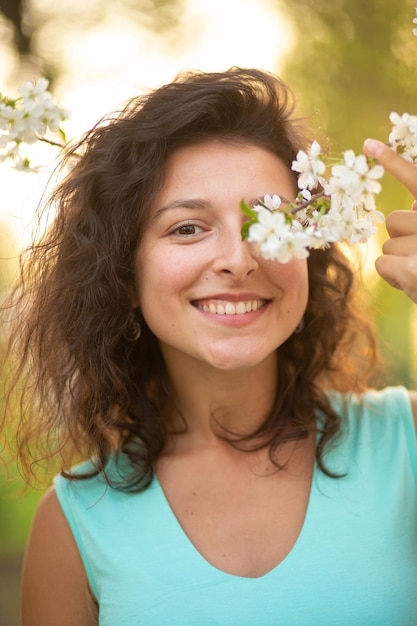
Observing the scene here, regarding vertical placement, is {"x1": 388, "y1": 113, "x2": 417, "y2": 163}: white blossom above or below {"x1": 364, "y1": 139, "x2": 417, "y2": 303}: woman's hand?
above

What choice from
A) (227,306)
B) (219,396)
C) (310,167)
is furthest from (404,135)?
(219,396)

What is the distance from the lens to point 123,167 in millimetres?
2258

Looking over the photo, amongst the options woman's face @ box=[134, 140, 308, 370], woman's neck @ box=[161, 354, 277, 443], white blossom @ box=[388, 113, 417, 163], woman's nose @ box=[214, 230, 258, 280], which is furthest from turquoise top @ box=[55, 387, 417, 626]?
white blossom @ box=[388, 113, 417, 163]

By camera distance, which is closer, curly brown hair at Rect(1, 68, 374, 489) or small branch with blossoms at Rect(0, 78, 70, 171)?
small branch with blossoms at Rect(0, 78, 70, 171)

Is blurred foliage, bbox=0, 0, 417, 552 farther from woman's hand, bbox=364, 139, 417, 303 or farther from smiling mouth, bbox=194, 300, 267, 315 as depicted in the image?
Result: woman's hand, bbox=364, 139, 417, 303

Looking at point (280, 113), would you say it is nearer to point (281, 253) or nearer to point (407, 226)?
point (407, 226)

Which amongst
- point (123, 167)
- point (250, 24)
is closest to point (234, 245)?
point (123, 167)

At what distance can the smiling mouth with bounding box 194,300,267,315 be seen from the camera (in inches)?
80.0

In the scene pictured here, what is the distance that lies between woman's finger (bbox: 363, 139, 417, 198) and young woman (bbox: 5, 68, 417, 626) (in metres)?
0.14

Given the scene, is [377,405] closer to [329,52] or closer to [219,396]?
[219,396]

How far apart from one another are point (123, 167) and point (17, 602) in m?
3.71

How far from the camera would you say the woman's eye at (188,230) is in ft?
6.84

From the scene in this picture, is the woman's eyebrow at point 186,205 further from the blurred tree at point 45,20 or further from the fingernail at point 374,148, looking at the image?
the blurred tree at point 45,20

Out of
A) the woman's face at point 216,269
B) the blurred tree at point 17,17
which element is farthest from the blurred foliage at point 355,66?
the woman's face at point 216,269
